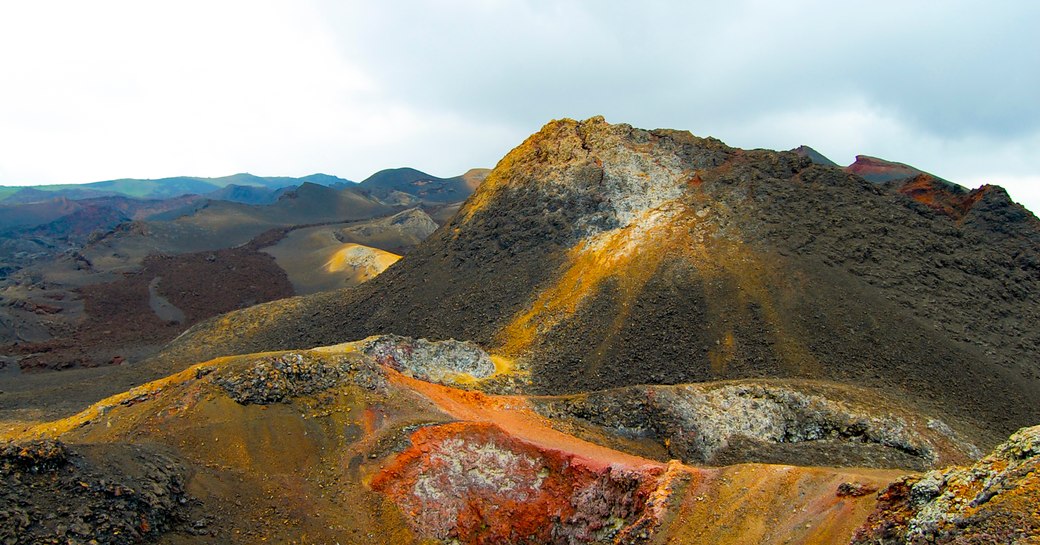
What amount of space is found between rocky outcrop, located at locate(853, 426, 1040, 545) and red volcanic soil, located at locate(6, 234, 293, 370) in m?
54.6

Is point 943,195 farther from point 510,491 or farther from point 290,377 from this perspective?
point 290,377

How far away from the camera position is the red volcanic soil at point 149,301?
51906 millimetres

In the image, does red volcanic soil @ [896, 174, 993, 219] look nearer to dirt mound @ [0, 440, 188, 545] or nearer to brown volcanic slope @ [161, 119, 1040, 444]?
brown volcanic slope @ [161, 119, 1040, 444]

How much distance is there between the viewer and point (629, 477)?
18641 mm

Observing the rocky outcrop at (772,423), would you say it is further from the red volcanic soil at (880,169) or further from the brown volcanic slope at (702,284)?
the red volcanic soil at (880,169)

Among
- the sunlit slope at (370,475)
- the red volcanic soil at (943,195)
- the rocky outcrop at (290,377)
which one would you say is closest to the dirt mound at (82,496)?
the sunlit slope at (370,475)

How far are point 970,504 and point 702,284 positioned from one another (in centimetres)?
2492

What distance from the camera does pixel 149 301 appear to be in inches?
2815

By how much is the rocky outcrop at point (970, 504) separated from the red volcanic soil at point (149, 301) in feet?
179

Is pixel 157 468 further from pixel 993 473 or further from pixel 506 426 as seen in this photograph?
pixel 993 473

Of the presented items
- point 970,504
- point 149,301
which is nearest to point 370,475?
point 970,504

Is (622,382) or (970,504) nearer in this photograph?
(970,504)

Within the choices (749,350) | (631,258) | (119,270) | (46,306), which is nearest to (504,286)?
(631,258)

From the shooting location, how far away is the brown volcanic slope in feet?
101
